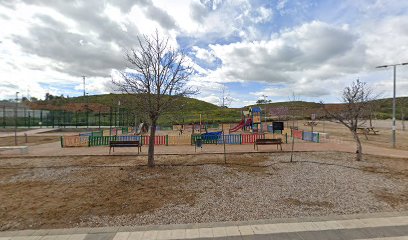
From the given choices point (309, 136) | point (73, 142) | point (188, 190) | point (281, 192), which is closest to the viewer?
point (281, 192)

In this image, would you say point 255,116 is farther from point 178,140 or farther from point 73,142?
point 73,142

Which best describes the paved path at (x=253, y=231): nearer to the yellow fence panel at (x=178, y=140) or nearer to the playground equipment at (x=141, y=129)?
the yellow fence panel at (x=178, y=140)

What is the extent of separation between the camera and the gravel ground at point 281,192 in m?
5.77

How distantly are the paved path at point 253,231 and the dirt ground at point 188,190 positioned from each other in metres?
0.39

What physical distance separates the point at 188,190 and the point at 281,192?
2.85 metres

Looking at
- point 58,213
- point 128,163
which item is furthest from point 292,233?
point 128,163

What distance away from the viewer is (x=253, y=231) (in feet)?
15.8

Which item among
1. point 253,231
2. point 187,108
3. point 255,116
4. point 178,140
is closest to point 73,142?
point 178,140

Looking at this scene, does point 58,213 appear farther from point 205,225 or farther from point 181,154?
point 181,154

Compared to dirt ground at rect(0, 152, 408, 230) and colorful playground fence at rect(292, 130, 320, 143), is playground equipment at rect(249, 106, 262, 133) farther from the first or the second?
dirt ground at rect(0, 152, 408, 230)

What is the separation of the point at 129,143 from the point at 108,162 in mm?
Answer: 2053

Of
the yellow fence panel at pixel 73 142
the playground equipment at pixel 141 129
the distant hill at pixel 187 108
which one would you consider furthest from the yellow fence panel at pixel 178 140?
the playground equipment at pixel 141 129

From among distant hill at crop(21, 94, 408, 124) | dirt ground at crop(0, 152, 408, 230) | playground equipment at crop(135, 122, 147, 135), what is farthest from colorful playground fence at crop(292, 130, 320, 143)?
playground equipment at crop(135, 122, 147, 135)

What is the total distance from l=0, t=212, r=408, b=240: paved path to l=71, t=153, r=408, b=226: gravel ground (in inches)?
15.7
